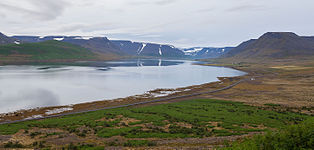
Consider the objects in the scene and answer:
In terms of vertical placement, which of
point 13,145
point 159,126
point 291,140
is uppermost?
point 291,140

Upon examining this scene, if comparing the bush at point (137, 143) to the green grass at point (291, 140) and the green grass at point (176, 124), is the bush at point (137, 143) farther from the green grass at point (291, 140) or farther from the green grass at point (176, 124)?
the green grass at point (291, 140)

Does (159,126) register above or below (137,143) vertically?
below

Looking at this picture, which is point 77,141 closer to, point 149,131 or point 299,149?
point 149,131

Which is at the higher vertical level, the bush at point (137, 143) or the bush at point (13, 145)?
the bush at point (137, 143)

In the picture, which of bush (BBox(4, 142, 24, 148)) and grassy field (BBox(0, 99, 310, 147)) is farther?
grassy field (BBox(0, 99, 310, 147))

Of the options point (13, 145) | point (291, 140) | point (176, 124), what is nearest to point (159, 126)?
point (176, 124)

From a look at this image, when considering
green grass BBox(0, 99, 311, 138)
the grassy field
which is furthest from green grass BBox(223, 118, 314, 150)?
green grass BBox(0, 99, 311, 138)

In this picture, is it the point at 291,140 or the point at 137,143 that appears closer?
the point at 291,140

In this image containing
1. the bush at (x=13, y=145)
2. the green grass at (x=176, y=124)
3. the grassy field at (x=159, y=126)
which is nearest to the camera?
the bush at (x=13, y=145)

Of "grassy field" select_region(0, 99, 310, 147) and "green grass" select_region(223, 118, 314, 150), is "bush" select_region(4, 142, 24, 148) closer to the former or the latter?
"grassy field" select_region(0, 99, 310, 147)

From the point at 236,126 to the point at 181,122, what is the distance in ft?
24.4

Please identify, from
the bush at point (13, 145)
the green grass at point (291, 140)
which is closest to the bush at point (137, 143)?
the green grass at point (291, 140)

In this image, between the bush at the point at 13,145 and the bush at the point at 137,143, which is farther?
the bush at the point at 13,145

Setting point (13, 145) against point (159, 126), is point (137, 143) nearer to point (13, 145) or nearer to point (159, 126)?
point (159, 126)
